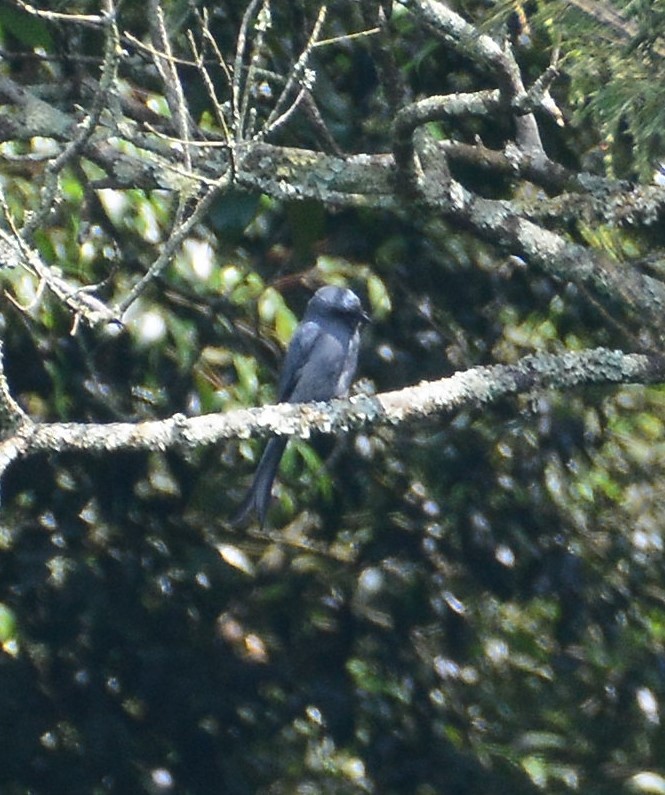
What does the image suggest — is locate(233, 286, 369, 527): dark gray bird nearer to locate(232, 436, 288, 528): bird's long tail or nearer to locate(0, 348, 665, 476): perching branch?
locate(232, 436, 288, 528): bird's long tail

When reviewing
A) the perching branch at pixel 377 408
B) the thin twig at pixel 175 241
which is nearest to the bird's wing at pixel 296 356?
the perching branch at pixel 377 408

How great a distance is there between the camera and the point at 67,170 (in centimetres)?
404

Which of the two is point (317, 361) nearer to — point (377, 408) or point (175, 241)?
point (377, 408)

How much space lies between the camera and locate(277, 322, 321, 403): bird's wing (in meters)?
4.65

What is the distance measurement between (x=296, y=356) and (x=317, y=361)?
0.31 m

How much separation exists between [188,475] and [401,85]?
1.18 meters

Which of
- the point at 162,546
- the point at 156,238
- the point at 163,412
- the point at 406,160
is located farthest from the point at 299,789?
the point at 406,160

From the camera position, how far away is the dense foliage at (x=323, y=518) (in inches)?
167

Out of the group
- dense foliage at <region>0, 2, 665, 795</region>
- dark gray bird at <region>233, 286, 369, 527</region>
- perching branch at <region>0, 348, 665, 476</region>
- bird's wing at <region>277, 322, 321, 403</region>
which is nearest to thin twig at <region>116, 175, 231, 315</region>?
perching branch at <region>0, 348, 665, 476</region>

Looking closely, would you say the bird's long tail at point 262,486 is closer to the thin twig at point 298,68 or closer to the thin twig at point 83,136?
the thin twig at point 298,68

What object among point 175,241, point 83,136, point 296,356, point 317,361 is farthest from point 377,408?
point 317,361

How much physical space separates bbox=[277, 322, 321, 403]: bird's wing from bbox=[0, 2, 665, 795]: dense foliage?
0.53ft

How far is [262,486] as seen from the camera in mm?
4297

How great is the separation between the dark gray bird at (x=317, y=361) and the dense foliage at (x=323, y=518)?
60 mm
